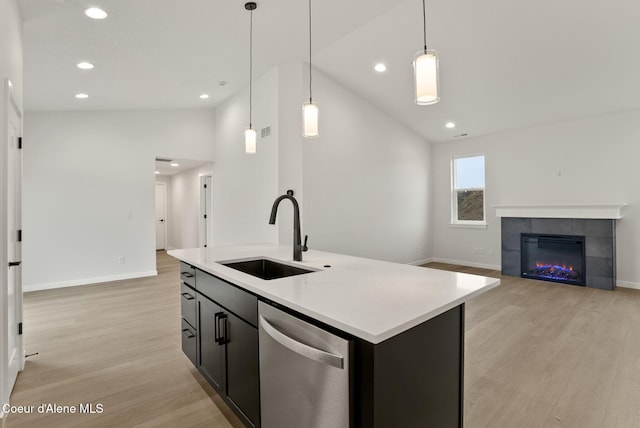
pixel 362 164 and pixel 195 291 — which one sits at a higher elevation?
pixel 362 164

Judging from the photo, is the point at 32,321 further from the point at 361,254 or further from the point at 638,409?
the point at 638,409

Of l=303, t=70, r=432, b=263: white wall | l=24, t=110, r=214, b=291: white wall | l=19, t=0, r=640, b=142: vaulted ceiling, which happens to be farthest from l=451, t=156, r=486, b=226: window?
l=24, t=110, r=214, b=291: white wall

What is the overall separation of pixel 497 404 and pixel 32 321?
15.0 ft

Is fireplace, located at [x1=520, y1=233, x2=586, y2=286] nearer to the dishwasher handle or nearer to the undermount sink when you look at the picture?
the undermount sink

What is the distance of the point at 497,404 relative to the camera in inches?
81.8

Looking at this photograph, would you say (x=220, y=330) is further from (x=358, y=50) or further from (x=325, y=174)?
(x=358, y=50)

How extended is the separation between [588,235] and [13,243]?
22.6 ft

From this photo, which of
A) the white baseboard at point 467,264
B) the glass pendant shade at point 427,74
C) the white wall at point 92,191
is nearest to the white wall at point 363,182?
the white baseboard at point 467,264

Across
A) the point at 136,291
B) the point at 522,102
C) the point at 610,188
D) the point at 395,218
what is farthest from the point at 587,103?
the point at 136,291

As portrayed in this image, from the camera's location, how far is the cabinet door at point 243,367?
1.58 m

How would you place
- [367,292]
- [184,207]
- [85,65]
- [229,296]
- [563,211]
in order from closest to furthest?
[367,292], [229,296], [85,65], [563,211], [184,207]

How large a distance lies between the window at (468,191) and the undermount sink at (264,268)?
213 inches

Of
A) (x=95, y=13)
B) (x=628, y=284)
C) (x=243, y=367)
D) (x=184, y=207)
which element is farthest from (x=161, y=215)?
(x=628, y=284)

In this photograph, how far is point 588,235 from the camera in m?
5.03
